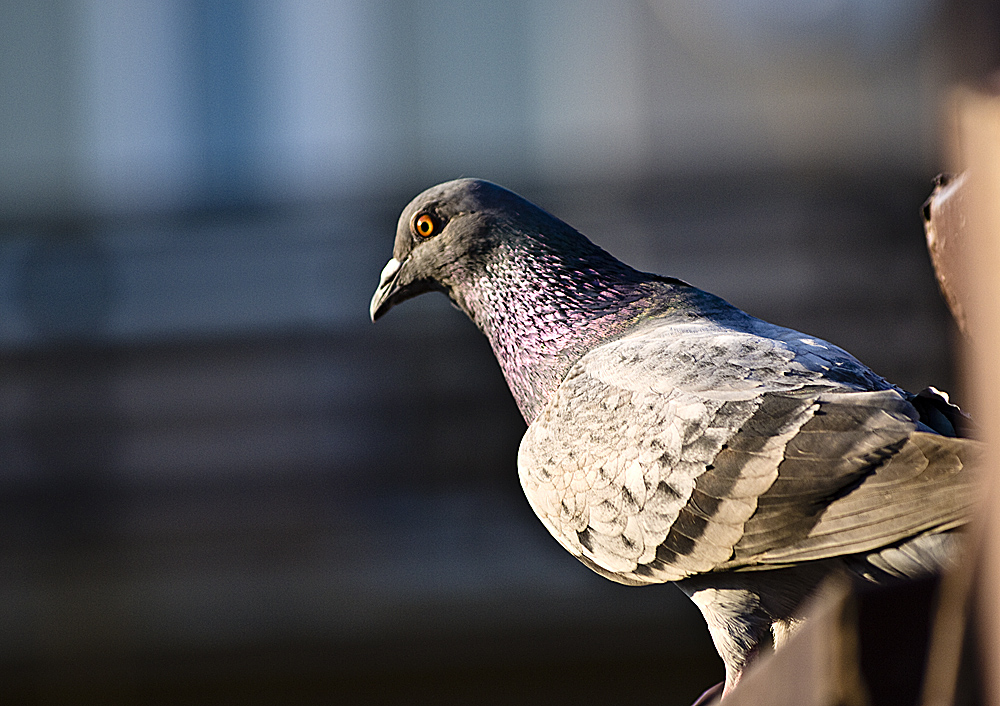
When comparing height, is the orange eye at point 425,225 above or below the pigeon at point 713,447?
above

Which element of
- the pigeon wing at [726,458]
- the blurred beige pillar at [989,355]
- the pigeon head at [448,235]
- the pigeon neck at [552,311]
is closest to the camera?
the blurred beige pillar at [989,355]

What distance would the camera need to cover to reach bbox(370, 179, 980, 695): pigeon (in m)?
1.11

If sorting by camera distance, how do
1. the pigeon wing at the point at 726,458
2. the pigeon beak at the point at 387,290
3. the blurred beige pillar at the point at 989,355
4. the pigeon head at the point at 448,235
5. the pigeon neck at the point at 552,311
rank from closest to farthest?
the blurred beige pillar at the point at 989,355
the pigeon wing at the point at 726,458
the pigeon neck at the point at 552,311
the pigeon head at the point at 448,235
the pigeon beak at the point at 387,290

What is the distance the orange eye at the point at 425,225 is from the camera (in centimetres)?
176

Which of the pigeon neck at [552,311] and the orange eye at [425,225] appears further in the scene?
the orange eye at [425,225]

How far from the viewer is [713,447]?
1.21 metres

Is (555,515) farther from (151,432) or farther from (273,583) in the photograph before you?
(151,432)

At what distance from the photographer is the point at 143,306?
23.2 ft

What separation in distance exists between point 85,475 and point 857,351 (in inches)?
187

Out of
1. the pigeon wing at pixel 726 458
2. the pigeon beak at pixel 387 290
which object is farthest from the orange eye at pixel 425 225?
the pigeon wing at pixel 726 458

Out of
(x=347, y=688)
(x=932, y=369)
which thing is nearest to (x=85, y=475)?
(x=347, y=688)

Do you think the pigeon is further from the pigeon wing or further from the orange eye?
the orange eye

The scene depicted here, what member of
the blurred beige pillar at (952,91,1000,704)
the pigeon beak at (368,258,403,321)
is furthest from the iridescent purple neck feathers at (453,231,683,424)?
the blurred beige pillar at (952,91,1000,704)

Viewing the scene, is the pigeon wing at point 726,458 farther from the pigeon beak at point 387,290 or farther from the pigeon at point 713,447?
the pigeon beak at point 387,290
